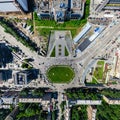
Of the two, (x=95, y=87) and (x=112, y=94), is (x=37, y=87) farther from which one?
(x=112, y=94)

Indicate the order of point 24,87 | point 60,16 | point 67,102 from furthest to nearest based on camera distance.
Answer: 1. point 24,87
2. point 67,102
3. point 60,16

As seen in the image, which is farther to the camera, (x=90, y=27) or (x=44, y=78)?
(x=44, y=78)

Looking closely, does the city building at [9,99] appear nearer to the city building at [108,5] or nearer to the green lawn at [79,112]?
the green lawn at [79,112]

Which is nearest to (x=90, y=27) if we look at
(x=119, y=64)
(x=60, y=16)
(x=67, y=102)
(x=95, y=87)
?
(x=60, y=16)

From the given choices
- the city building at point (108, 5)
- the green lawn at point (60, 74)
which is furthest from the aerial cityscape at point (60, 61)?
the city building at point (108, 5)

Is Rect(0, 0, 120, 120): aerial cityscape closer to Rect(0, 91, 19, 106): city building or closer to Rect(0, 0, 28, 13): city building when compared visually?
Rect(0, 91, 19, 106): city building

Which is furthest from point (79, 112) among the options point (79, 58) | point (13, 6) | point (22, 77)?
A: point (13, 6)

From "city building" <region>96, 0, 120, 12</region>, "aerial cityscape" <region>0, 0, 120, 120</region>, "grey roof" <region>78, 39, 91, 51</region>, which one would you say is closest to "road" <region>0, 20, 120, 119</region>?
"aerial cityscape" <region>0, 0, 120, 120</region>

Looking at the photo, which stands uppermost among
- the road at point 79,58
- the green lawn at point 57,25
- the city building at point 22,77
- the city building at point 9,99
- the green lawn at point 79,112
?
the green lawn at point 57,25

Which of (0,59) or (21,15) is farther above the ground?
(21,15)
